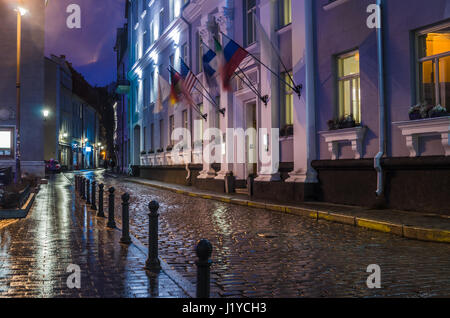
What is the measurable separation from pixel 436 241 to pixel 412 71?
185 inches

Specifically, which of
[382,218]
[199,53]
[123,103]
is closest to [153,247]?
[382,218]

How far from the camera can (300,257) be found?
22.9 ft

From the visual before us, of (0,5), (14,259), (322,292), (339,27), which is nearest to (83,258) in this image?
(14,259)

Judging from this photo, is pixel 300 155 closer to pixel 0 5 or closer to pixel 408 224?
pixel 408 224

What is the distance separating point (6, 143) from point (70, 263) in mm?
22554

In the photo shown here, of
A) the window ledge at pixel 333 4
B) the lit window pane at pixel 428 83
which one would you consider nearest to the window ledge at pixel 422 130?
the lit window pane at pixel 428 83

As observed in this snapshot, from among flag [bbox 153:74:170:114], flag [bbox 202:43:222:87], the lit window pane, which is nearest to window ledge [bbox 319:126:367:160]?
the lit window pane

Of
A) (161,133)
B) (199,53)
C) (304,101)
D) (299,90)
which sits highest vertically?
(199,53)

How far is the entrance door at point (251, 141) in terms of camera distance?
19031 mm

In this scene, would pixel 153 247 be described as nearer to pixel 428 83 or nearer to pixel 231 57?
pixel 428 83

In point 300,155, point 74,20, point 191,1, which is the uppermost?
point 191,1

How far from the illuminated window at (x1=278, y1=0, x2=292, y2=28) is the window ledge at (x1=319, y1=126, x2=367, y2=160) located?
15.5 ft

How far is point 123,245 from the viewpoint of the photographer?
7891 mm
